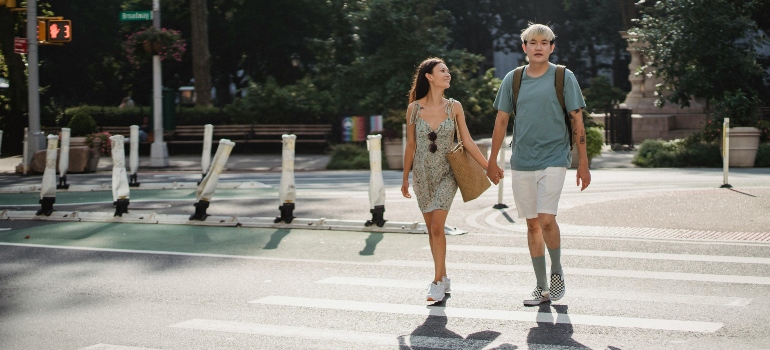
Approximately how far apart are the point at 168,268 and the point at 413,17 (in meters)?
23.5

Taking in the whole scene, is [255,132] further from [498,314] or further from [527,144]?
[498,314]

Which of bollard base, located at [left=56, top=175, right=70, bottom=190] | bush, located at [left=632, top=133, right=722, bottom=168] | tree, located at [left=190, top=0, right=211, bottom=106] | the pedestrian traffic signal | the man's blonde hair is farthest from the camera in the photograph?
tree, located at [left=190, top=0, right=211, bottom=106]

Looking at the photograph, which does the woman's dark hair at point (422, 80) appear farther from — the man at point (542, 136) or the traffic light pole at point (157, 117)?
the traffic light pole at point (157, 117)

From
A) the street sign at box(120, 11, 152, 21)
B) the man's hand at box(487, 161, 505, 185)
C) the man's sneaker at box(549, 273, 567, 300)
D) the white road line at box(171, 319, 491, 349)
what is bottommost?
the white road line at box(171, 319, 491, 349)

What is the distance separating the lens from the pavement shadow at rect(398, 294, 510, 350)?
615 cm

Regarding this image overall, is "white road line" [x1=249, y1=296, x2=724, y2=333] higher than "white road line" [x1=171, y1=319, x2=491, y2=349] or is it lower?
higher

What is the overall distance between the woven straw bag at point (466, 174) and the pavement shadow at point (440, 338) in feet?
3.60

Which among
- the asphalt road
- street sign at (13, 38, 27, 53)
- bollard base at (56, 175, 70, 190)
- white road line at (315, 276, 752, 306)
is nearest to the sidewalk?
street sign at (13, 38, 27, 53)

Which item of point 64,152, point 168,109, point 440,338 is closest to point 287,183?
point 440,338

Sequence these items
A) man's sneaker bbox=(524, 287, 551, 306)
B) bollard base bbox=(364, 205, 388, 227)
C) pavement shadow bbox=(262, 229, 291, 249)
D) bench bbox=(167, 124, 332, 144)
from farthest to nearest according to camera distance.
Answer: bench bbox=(167, 124, 332, 144), bollard base bbox=(364, 205, 388, 227), pavement shadow bbox=(262, 229, 291, 249), man's sneaker bbox=(524, 287, 551, 306)

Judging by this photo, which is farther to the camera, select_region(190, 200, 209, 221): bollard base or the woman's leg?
select_region(190, 200, 209, 221): bollard base

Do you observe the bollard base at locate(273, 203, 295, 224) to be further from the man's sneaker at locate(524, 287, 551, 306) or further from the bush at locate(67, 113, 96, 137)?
the bush at locate(67, 113, 96, 137)

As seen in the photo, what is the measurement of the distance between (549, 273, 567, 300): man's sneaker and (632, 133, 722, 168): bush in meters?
16.4

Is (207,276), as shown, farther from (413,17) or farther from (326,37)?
(326,37)
